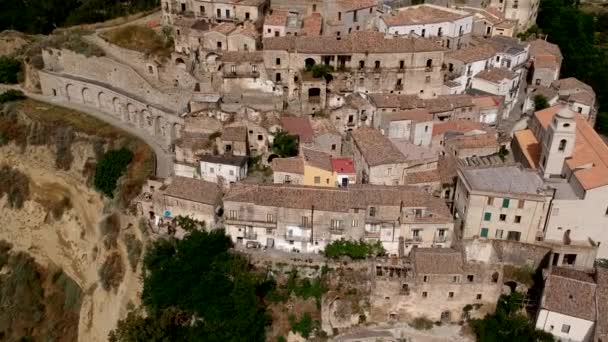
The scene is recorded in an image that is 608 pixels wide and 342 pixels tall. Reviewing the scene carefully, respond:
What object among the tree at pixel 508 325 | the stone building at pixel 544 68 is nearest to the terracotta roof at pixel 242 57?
the stone building at pixel 544 68

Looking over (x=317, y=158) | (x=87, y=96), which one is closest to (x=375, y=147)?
(x=317, y=158)

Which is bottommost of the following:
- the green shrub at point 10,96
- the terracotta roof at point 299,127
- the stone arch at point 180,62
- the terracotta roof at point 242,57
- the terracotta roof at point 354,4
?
the green shrub at point 10,96

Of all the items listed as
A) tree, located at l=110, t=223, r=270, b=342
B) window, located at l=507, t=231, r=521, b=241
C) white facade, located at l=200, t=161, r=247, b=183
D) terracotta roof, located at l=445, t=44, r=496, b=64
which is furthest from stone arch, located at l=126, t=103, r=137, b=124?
window, located at l=507, t=231, r=521, b=241

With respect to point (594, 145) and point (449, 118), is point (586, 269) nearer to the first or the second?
point (594, 145)

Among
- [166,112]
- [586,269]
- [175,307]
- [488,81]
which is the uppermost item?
[488,81]

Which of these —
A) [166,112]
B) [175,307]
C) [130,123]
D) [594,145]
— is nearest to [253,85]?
[166,112]

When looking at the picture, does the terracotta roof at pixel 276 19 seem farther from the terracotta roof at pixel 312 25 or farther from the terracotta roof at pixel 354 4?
the terracotta roof at pixel 354 4

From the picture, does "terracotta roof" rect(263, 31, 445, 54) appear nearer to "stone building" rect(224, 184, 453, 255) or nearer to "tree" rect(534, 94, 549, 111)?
"tree" rect(534, 94, 549, 111)
